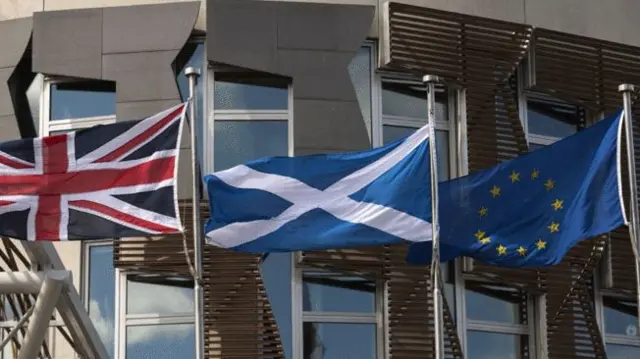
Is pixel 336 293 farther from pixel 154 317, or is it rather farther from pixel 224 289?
pixel 154 317

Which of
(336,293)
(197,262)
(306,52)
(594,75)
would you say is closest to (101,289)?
(336,293)

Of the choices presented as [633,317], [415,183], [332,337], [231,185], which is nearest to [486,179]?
[415,183]

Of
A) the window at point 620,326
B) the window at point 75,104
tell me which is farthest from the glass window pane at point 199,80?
the window at point 620,326

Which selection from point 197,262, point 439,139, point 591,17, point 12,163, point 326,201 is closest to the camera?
point 197,262

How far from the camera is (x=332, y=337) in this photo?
898 inches

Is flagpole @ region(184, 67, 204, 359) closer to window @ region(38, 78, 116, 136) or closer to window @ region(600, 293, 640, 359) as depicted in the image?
window @ region(38, 78, 116, 136)

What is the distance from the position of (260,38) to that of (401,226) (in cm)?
→ 505

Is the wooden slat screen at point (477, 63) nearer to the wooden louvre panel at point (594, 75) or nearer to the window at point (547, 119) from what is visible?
the wooden louvre panel at point (594, 75)

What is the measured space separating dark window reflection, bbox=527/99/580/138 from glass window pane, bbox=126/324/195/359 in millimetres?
5536

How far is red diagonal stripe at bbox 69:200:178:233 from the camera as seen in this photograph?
61.3 ft

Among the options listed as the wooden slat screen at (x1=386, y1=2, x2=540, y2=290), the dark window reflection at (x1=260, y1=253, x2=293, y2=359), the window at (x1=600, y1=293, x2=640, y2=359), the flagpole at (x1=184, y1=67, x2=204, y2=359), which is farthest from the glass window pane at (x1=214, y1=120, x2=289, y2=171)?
the window at (x1=600, y1=293, x2=640, y2=359)

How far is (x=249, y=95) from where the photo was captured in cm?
2344

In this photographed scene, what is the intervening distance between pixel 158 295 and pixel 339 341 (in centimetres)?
233

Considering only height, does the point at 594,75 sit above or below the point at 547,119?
above
